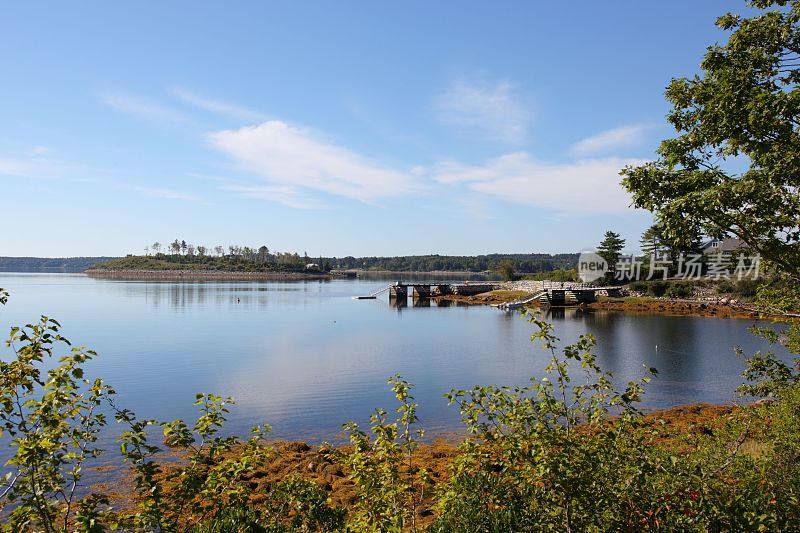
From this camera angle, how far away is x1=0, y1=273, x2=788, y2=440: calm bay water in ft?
78.1

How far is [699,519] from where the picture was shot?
5891 mm

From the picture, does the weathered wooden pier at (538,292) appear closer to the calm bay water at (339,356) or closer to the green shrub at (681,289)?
the green shrub at (681,289)

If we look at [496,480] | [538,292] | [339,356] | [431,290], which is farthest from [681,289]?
[496,480]

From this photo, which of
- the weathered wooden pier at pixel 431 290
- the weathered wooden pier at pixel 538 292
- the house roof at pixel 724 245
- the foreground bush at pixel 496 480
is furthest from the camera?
the weathered wooden pier at pixel 431 290

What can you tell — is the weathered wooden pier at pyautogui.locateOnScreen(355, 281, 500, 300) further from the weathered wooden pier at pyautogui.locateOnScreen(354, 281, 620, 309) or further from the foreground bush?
the foreground bush

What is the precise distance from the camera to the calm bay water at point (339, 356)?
78.1ft

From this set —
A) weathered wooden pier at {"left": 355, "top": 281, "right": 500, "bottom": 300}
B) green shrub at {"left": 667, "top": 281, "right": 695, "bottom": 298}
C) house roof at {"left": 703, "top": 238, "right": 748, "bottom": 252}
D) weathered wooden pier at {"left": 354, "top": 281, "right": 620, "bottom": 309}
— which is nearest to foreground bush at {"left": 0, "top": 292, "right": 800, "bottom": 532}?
house roof at {"left": 703, "top": 238, "right": 748, "bottom": 252}

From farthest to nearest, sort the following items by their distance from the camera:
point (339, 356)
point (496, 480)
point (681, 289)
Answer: point (681, 289) → point (339, 356) → point (496, 480)

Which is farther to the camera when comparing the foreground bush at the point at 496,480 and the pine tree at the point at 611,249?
the pine tree at the point at 611,249

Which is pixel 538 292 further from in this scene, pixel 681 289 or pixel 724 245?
pixel 724 245

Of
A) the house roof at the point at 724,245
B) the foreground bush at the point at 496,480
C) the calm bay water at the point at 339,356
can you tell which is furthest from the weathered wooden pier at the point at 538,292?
the foreground bush at the point at 496,480

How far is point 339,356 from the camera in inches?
1457

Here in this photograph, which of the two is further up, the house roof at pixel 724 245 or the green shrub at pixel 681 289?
the house roof at pixel 724 245

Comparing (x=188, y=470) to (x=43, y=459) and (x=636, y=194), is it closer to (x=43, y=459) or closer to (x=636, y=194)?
(x=43, y=459)
